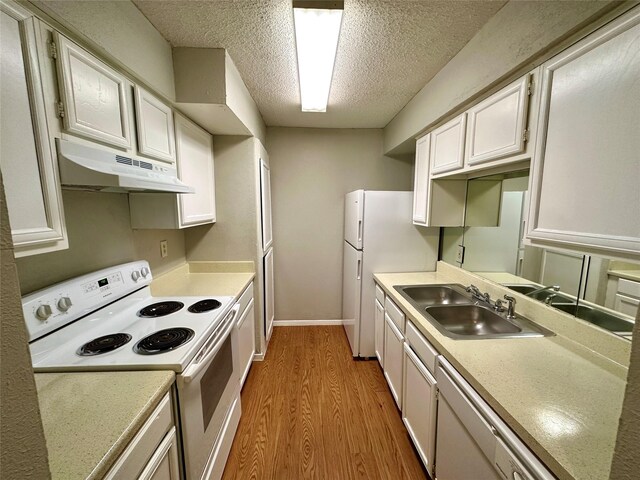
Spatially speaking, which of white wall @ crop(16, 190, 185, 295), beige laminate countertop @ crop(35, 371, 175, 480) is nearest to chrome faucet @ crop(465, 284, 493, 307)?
beige laminate countertop @ crop(35, 371, 175, 480)

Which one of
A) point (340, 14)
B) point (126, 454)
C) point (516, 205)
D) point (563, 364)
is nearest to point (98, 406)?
point (126, 454)

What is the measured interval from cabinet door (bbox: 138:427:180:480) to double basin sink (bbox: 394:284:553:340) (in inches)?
50.1

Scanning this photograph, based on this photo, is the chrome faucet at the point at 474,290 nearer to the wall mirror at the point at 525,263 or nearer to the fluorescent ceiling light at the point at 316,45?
the wall mirror at the point at 525,263

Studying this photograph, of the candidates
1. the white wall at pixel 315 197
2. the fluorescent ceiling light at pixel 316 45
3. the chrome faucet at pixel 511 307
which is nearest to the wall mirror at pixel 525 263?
the chrome faucet at pixel 511 307

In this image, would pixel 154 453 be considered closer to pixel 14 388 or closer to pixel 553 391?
pixel 14 388

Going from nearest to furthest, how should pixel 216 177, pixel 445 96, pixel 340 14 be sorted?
1. pixel 340 14
2. pixel 445 96
3. pixel 216 177

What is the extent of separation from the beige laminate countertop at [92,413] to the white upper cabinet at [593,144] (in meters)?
1.58

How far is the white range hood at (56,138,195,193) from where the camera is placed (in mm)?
914

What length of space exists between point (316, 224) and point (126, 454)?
8.85 feet

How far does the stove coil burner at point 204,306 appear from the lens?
1.51m

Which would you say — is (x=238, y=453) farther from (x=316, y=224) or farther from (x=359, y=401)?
(x=316, y=224)

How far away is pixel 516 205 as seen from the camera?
1674 millimetres

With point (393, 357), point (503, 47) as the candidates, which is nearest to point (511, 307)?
point (393, 357)

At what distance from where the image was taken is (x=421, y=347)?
1427 mm
